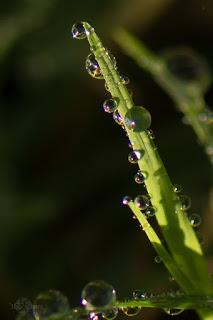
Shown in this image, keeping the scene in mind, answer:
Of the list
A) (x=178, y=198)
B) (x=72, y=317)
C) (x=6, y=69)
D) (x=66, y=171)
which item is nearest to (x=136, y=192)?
(x=66, y=171)

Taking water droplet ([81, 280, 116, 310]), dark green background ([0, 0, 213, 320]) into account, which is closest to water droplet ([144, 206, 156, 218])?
water droplet ([81, 280, 116, 310])

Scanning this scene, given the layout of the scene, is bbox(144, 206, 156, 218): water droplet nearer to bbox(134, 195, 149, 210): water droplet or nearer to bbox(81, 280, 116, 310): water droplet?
bbox(134, 195, 149, 210): water droplet

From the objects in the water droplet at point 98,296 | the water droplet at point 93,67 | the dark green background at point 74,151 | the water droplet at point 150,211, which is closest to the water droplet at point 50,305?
the water droplet at point 98,296

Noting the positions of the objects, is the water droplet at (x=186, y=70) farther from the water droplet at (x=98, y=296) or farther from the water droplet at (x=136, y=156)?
the water droplet at (x=98, y=296)

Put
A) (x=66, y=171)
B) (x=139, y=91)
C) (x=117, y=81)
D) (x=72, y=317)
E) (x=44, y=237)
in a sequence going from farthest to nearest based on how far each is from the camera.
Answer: (x=139, y=91), (x=66, y=171), (x=44, y=237), (x=117, y=81), (x=72, y=317)

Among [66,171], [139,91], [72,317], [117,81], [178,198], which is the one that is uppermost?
[139,91]

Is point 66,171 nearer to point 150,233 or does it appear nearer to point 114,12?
point 114,12

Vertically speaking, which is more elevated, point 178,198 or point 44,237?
point 44,237
